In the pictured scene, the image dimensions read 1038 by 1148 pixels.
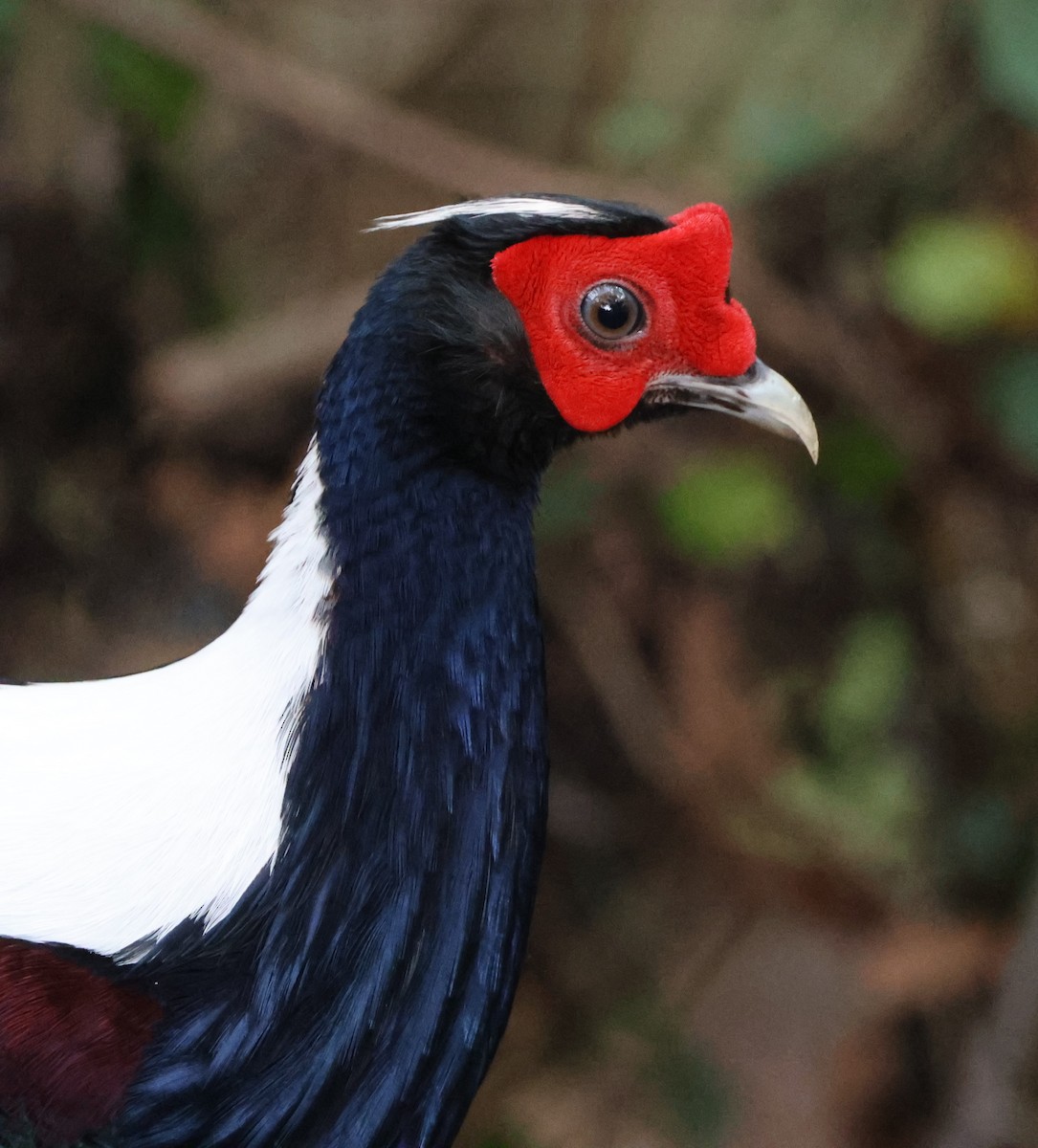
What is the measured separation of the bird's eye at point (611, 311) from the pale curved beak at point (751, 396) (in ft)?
0.24

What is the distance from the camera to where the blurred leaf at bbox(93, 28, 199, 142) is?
2.88 m

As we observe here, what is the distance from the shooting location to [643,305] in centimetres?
141

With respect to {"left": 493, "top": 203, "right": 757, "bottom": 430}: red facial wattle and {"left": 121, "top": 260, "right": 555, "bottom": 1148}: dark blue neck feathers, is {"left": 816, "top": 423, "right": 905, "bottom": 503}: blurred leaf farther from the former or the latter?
{"left": 121, "top": 260, "right": 555, "bottom": 1148}: dark blue neck feathers

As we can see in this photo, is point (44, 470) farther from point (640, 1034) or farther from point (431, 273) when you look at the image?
point (431, 273)

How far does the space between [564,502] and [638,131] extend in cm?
82

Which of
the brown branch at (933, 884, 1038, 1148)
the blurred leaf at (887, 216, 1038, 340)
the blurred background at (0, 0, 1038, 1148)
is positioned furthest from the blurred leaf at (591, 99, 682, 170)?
the brown branch at (933, 884, 1038, 1148)

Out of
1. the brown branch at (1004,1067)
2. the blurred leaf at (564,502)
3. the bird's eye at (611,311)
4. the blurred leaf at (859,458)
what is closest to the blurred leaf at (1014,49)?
the blurred leaf at (859,458)

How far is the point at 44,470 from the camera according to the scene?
3.59m

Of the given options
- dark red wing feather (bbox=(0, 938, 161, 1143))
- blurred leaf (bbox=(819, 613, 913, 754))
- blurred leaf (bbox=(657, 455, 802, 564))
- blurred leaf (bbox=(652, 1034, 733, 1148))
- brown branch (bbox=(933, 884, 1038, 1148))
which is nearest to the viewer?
dark red wing feather (bbox=(0, 938, 161, 1143))

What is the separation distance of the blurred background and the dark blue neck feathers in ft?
4.56

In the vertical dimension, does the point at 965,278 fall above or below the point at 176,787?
above

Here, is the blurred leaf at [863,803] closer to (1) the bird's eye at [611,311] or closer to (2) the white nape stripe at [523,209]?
(1) the bird's eye at [611,311]

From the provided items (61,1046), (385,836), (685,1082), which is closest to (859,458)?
(685,1082)

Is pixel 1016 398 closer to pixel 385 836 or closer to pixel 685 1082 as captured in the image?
pixel 685 1082
